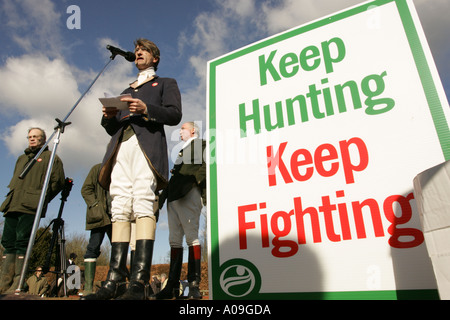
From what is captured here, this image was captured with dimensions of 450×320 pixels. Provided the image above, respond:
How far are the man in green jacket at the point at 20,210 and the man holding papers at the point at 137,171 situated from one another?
149 cm

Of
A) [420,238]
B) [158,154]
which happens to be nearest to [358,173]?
[420,238]

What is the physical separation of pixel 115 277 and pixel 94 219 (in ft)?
6.03

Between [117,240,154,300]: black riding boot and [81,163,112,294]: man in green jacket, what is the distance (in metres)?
1.66

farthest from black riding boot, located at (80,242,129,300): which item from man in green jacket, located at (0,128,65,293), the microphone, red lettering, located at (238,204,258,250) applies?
the microphone

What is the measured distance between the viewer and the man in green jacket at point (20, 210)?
2.62 meters

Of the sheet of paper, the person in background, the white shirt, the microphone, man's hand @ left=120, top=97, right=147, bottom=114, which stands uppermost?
the microphone

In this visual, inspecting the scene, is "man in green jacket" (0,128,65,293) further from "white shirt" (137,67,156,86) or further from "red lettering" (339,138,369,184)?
"red lettering" (339,138,369,184)

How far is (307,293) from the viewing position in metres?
1.30

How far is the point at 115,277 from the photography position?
151 centimetres

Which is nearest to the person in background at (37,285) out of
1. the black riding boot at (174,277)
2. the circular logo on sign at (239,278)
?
the black riding boot at (174,277)

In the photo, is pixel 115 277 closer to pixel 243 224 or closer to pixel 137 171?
pixel 137 171

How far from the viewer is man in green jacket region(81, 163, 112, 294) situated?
3.00 meters

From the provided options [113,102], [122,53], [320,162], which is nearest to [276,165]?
[320,162]

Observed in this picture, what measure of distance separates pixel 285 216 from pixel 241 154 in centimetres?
47
